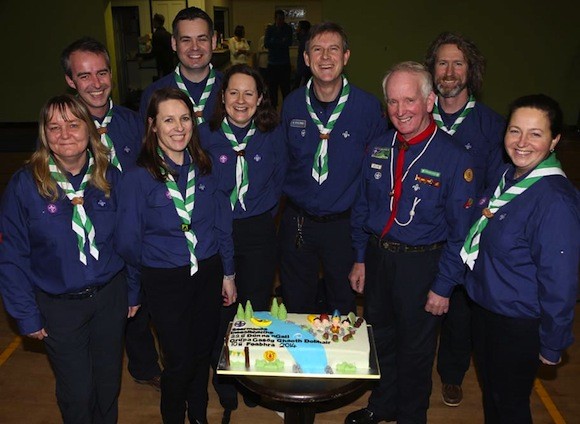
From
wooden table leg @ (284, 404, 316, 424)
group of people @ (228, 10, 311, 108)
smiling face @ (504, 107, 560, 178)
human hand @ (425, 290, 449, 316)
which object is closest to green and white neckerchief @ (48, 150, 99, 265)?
wooden table leg @ (284, 404, 316, 424)

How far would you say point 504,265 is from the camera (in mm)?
2166

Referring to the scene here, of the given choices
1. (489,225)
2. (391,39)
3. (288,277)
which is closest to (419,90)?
(489,225)

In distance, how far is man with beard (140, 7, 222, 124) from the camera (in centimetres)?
328

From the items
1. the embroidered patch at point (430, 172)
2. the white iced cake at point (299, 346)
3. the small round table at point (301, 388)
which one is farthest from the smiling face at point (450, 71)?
the small round table at point (301, 388)

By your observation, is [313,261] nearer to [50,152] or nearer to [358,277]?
[358,277]

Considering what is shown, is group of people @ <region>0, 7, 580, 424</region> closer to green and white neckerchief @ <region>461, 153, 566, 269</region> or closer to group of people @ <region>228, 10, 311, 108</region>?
green and white neckerchief @ <region>461, 153, 566, 269</region>

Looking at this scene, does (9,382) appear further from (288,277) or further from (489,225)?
(489,225)

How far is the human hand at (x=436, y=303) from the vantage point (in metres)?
2.54

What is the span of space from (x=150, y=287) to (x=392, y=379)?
1.45 m

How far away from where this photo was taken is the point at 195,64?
129 inches

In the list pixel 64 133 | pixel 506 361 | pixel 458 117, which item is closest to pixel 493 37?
pixel 458 117

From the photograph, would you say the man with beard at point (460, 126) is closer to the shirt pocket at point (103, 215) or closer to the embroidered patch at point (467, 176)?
the embroidered patch at point (467, 176)

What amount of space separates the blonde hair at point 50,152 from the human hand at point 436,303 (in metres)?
1.63

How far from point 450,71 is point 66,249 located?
7.67ft
